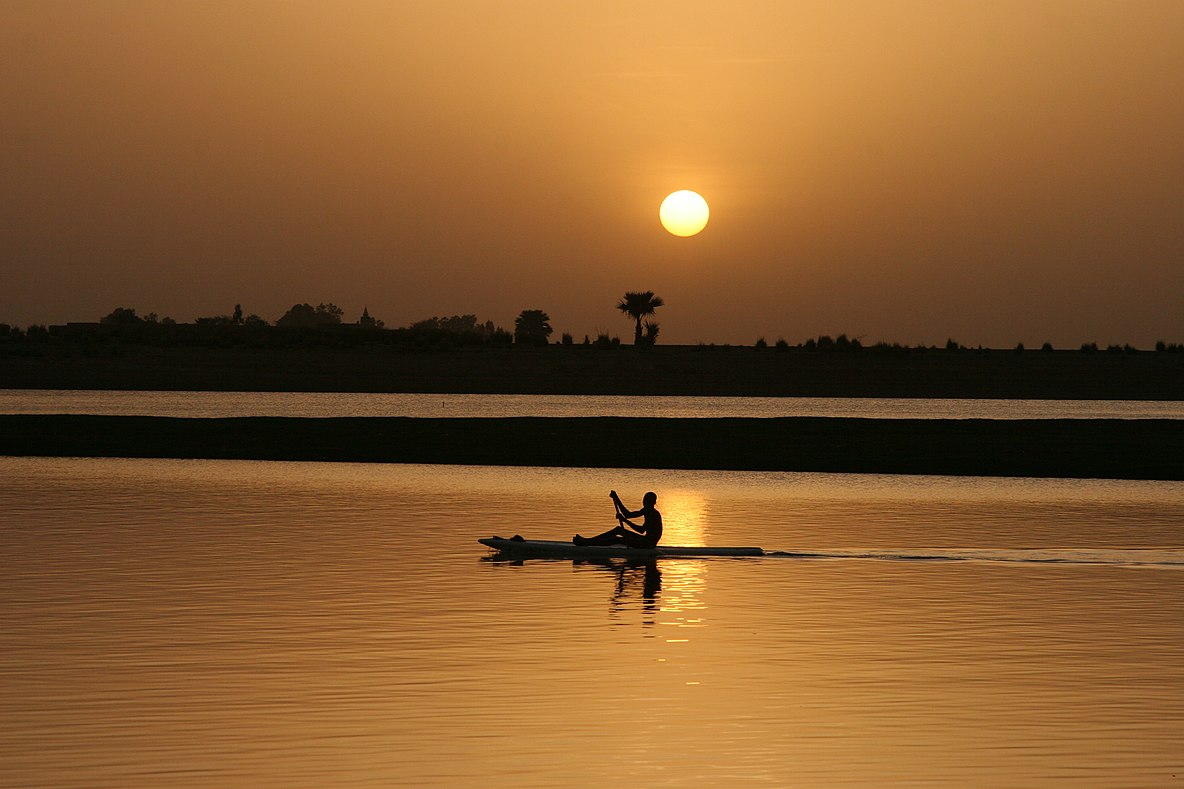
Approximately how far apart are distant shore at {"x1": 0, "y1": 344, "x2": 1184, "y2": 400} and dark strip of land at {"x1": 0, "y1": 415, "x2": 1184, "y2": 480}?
159 feet

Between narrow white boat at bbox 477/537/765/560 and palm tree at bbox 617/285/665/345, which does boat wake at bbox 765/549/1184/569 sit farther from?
palm tree at bbox 617/285/665/345

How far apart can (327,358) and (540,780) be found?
113343 mm

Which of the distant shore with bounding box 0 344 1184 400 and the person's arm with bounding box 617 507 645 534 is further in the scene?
the distant shore with bounding box 0 344 1184 400

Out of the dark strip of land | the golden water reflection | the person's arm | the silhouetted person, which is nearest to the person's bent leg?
the silhouetted person

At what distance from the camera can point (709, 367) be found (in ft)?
390

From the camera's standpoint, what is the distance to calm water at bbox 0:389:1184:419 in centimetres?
8112

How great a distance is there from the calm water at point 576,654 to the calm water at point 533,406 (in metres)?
45.6

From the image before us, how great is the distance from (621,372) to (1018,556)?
300 feet

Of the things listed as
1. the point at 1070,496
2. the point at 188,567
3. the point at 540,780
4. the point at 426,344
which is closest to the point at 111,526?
the point at 188,567

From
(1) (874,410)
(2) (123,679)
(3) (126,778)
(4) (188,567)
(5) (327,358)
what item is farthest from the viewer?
(5) (327,358)

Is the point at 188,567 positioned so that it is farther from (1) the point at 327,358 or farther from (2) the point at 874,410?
(1) the point at 327,358

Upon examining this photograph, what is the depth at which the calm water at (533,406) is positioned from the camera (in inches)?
3194

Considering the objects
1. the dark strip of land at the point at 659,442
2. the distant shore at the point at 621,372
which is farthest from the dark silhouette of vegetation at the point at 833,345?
the dark strip of land at the point at 659,442

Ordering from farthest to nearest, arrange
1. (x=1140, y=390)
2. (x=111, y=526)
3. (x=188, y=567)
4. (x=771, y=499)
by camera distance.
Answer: (x=1140, y=390)
(x=771, y=499)
(x=111, y=526)
(x=188, y=567)
